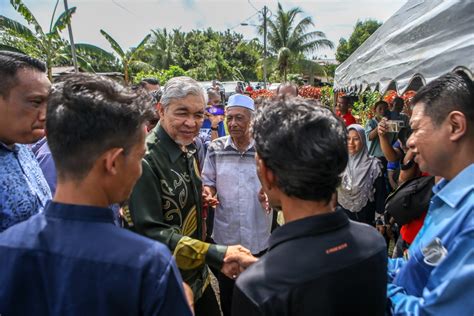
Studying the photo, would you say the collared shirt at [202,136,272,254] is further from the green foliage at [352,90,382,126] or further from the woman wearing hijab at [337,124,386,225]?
the green foliage at [352,90,382,126]

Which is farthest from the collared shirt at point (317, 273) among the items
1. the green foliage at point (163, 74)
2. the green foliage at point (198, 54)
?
the green foliage at point (198, 54)

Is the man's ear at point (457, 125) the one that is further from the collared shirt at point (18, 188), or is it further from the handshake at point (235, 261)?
the collared shirt at point (18, 188)

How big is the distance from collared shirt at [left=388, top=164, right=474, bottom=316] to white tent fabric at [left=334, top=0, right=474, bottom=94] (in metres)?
0.90

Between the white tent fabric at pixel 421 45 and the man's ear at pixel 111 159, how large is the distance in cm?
179

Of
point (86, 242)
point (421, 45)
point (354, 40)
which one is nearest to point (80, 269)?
point (86, 242)

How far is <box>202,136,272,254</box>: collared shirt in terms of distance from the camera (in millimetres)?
A: 2658

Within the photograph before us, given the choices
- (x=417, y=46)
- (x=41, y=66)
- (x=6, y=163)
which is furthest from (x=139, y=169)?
(x=417, y=46)

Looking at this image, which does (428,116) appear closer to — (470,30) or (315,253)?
(315,253)

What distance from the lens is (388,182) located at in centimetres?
426

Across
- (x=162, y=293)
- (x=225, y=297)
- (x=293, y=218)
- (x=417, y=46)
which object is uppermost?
(x=417, y=46)

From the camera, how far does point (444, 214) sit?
4.12ft

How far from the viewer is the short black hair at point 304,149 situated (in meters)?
1.06

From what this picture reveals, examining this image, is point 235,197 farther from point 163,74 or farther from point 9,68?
point 163,74

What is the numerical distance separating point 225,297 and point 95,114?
1.99 metres
